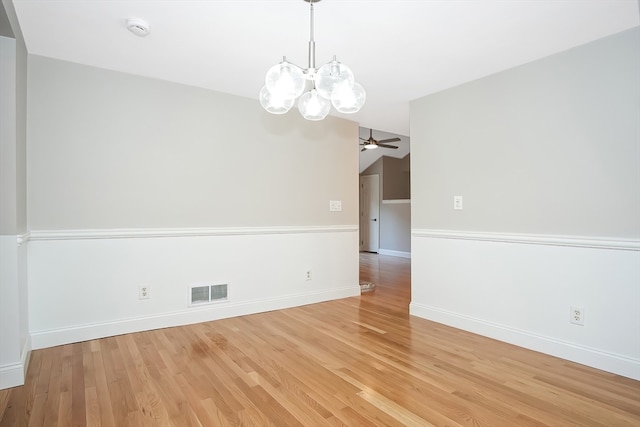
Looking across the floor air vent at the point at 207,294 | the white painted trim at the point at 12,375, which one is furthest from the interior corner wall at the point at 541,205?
the white painted trim at the point at 12,375

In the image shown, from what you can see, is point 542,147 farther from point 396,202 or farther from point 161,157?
point 396,202

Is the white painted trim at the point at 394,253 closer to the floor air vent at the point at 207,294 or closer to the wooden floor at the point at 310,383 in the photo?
the wooden floor at the point at 310,383

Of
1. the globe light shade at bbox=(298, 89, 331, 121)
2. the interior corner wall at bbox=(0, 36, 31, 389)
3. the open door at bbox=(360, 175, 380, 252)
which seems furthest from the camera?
the open door at bbox=(360, 175, 380, 252)

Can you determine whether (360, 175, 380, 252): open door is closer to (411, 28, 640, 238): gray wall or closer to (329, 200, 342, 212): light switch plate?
(329, 200, 342, 212): light switch plate

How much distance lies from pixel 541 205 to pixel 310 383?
7.06ft

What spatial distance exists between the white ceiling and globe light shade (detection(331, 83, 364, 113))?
585mm

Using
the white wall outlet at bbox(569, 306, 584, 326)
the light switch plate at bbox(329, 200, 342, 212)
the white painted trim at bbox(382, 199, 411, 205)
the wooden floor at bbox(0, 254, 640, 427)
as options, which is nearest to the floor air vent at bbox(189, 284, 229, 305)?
the wooden floor at bbox(0, 254, 640, 427)

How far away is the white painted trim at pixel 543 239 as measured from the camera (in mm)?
2312

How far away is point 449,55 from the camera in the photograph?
2.68 m

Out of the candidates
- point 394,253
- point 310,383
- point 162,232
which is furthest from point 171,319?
point 394,253

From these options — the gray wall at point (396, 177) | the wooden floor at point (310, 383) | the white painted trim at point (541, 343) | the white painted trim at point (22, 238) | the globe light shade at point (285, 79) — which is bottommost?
the wooden floor at point (310, 383)

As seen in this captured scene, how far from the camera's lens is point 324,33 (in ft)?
7.71

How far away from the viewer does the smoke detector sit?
221 centimetres

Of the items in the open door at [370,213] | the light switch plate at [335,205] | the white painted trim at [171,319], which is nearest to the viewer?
the white painted trim at [171,319]
